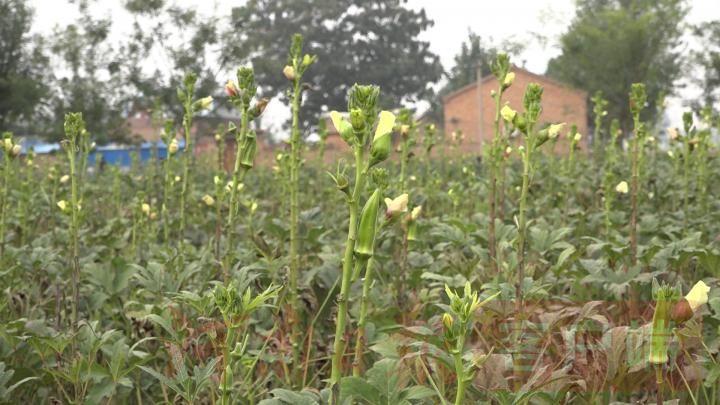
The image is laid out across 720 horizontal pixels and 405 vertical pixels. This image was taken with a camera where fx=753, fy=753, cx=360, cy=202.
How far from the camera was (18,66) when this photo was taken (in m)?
30.9

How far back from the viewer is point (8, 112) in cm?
2883

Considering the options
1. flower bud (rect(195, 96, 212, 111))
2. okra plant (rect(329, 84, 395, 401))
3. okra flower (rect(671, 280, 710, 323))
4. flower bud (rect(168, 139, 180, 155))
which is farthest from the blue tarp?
okra flower (rect(671, 280, 710, 323))

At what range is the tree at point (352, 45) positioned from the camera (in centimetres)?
5991

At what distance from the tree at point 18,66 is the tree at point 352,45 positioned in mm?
26647

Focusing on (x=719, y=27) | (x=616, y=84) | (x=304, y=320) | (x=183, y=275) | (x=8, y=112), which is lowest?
(x=304, y=320)

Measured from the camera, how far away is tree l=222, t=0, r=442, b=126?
59906mm

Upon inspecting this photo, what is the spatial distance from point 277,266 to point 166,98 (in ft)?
96.4

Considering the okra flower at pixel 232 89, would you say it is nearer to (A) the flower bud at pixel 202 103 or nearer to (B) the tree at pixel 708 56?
(A) the flower bud at pixel 202 103

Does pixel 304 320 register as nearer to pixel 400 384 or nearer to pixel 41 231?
pixel 400 384

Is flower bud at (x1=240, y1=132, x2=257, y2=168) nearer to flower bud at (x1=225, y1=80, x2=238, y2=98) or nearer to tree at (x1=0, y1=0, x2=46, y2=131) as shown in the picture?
flower bud at (x1=225, y1=80, x2=238, y2=98)

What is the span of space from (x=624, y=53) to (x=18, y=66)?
2802 cm

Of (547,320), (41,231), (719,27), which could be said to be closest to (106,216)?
(41,231)

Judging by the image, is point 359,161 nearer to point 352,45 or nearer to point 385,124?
point 385,124

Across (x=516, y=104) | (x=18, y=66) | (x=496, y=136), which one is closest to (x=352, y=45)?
(x=516, y=104)
